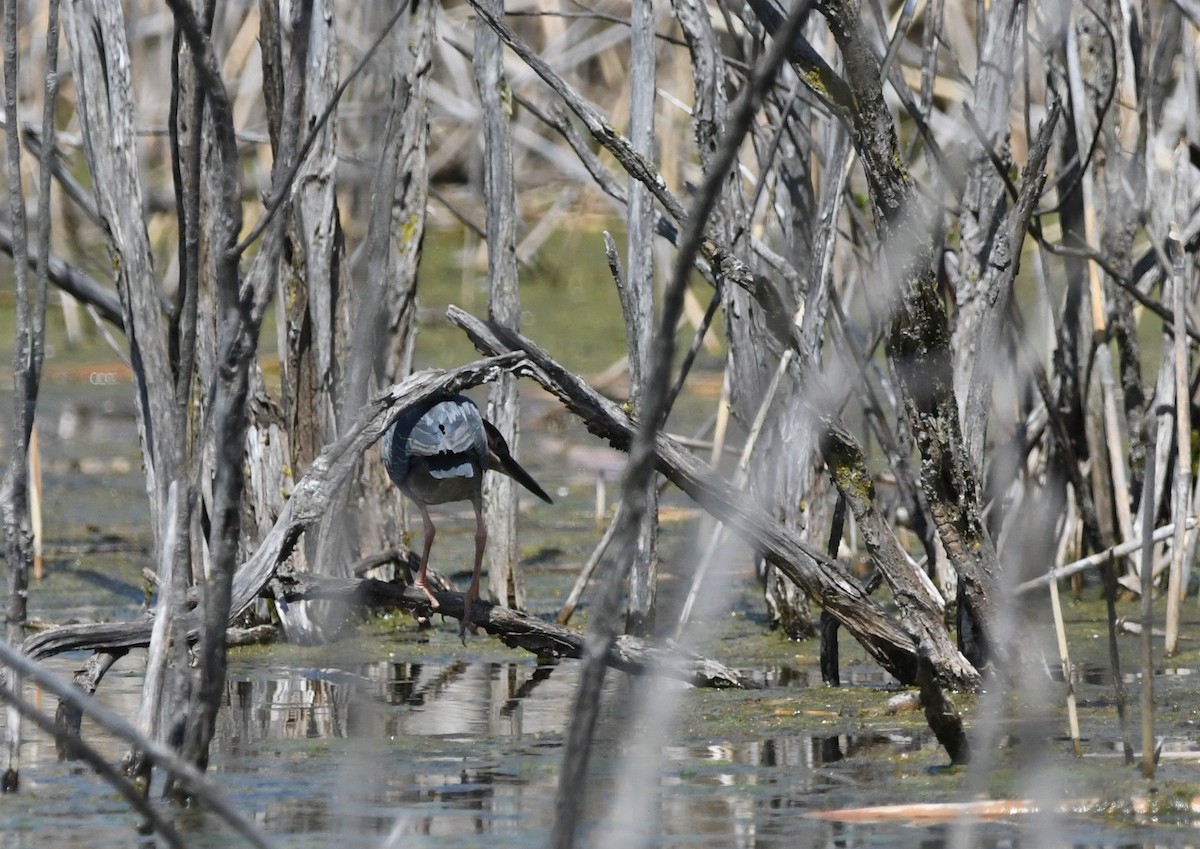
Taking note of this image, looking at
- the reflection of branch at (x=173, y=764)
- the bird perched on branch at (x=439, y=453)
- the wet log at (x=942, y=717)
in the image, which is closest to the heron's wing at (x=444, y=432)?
the bird perched on branch at (x=439, y=453)

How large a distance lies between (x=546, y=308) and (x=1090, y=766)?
286 inches

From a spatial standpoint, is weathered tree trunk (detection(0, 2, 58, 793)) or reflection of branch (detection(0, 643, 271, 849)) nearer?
reflection of branch (detection(0, 643, 271, 849))

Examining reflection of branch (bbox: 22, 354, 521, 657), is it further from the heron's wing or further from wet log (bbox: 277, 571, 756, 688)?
the heron's wing

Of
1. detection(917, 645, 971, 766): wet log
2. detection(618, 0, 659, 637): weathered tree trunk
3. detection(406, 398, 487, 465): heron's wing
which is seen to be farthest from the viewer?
detection(618, 0, 659, 637): weathered tree trunk

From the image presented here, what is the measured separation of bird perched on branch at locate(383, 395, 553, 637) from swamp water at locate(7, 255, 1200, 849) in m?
0.41

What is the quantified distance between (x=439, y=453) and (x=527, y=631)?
50 centimetres

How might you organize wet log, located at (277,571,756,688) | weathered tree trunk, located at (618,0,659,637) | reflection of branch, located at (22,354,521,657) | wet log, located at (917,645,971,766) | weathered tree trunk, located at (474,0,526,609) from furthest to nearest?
weathered tree trunk, located at (474,0,526,609) < weathered tree trunk, located at (618,0,659,637) < wet log, located at (277,571,756,688) < reflection of branch, located at (22,354,521,657) < wet log, located at (917,645,971,766)

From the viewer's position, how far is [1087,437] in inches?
203

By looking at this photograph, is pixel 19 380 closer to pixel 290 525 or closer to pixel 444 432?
pixel 290 525

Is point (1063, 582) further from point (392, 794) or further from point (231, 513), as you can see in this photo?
point (231, 513)

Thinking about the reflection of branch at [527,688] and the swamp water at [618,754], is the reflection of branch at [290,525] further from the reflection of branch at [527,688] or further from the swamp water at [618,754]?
the reflection of branch at [527,688]

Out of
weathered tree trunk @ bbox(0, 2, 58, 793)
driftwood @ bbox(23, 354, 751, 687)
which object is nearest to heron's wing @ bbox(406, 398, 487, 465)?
driftwood @ bbox(23, 354, 751, 687)

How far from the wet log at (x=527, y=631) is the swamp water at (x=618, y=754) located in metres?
0.08

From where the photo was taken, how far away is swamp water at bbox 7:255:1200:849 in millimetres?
3008
